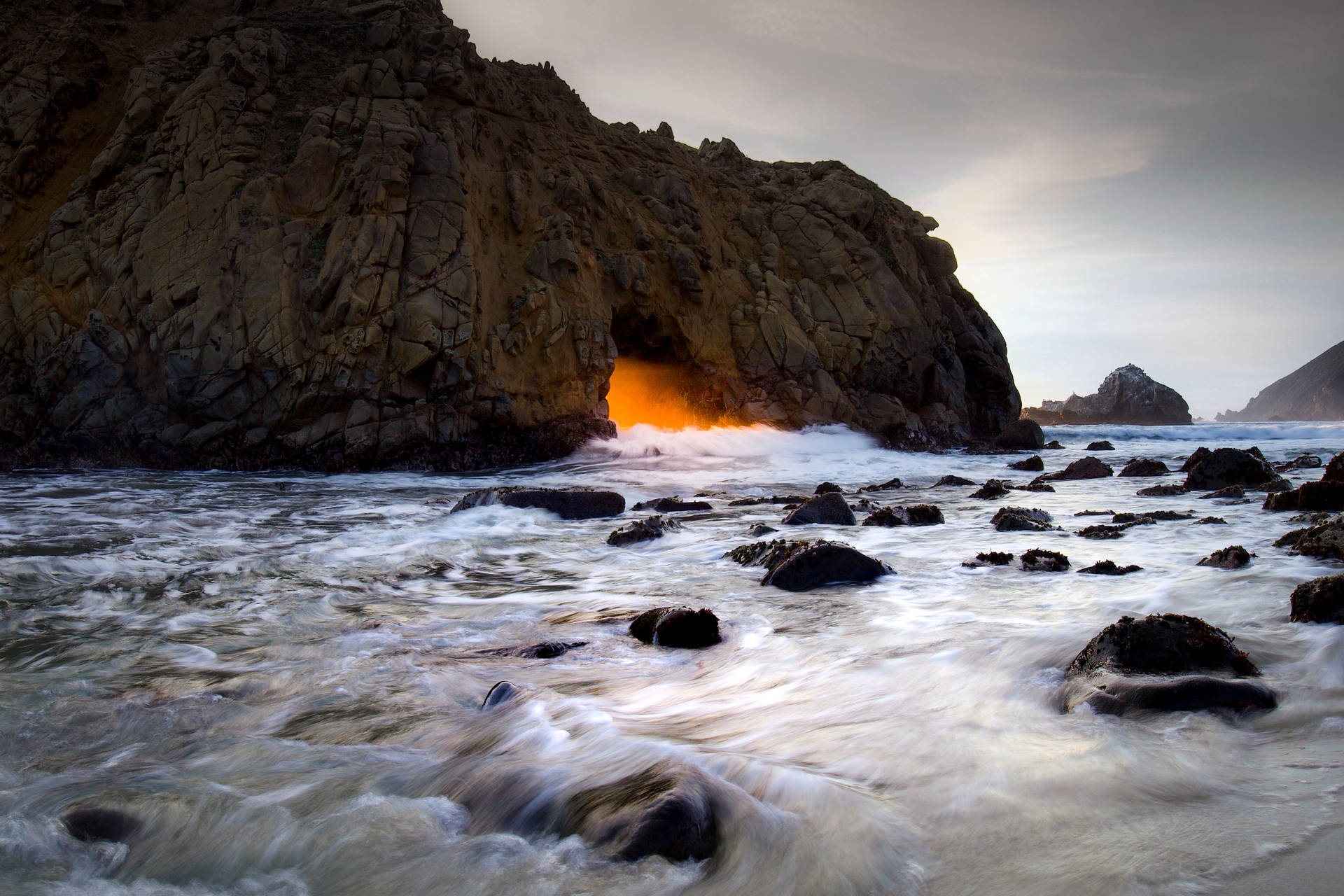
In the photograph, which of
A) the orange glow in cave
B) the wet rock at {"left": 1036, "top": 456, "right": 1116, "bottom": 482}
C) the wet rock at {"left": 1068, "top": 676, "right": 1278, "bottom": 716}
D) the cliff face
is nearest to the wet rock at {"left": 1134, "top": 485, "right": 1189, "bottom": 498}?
the wet rock at {"left": 1036, "top": 456, "right": 1116, "bottom": 482}

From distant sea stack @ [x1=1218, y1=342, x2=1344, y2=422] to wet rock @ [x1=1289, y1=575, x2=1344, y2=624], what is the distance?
77.2m

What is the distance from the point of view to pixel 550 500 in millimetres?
10250

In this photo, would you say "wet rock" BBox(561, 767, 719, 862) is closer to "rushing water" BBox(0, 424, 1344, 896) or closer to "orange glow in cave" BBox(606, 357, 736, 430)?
"rushing water" BBox(0, 424, 1344, 896)

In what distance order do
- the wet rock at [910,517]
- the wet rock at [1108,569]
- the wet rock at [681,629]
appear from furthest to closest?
1. the wet rock at [910,517]
2. the wet rock at [1108,569]
3. the wet rock at [681,629]

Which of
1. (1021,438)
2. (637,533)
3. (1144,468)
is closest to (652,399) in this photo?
(1021,438)

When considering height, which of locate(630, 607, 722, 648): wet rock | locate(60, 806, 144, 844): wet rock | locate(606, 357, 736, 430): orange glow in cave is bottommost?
locate(60, 806, 144, 844): wet rock

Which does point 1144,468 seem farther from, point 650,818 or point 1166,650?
point 650,818

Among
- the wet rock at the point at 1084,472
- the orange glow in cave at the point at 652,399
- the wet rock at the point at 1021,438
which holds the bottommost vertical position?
the wet rock at the point at 1084,472

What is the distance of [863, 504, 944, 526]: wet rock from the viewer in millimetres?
8805

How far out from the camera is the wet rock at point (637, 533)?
8094 millimetres

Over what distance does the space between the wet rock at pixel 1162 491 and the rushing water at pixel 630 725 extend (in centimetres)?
369

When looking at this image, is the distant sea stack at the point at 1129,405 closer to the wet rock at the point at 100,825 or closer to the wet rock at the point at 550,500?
the wet rock at the point at 550,500

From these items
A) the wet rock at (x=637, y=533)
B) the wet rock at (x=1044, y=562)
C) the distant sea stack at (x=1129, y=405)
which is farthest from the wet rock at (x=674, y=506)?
the distant sea stack at (x=1129, y=405)

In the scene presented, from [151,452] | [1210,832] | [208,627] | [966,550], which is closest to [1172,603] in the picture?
[966,550]
